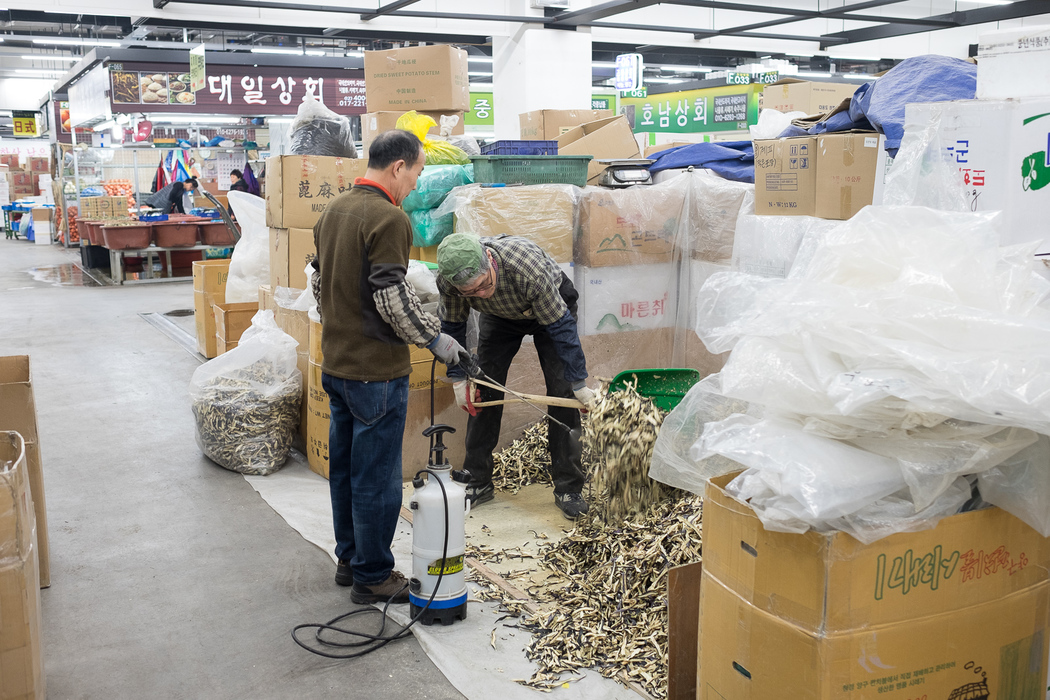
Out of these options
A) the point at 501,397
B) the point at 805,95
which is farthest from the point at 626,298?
the point at 805,95

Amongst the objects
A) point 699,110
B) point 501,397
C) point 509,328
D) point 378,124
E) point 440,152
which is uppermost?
point 699,110

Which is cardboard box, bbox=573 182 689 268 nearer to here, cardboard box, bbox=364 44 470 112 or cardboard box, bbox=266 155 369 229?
cardboard box, bbox=266 155 369 229

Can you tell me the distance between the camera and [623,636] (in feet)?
8.49

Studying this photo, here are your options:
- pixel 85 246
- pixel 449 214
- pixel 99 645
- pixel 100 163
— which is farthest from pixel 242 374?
pixel 100 163

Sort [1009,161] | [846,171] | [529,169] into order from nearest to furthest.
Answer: [1009,161] < [846,171] < [529,169]

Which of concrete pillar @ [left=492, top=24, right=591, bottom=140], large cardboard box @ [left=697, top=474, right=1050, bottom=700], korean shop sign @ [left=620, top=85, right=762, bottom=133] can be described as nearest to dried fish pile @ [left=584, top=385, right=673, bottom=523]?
large cardboard box @ [left=697, top=474, right=1050, bottom=700]

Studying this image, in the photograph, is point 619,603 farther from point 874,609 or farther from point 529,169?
point 529,169

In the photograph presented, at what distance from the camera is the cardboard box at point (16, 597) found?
1.85m

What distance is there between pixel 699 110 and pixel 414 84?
8.84 metres

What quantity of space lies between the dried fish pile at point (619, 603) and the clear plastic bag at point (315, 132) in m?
2.95

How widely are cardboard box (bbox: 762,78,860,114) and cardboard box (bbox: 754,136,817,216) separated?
4.48 meters

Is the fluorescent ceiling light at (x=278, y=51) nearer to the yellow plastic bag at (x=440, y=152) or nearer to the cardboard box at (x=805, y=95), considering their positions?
the cardboard box at (x=805, y=95)

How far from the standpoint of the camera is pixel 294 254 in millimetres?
4742

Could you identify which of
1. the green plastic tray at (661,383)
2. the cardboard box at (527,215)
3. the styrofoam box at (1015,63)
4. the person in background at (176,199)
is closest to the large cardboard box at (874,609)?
the styrofoam box at (1015,63)
